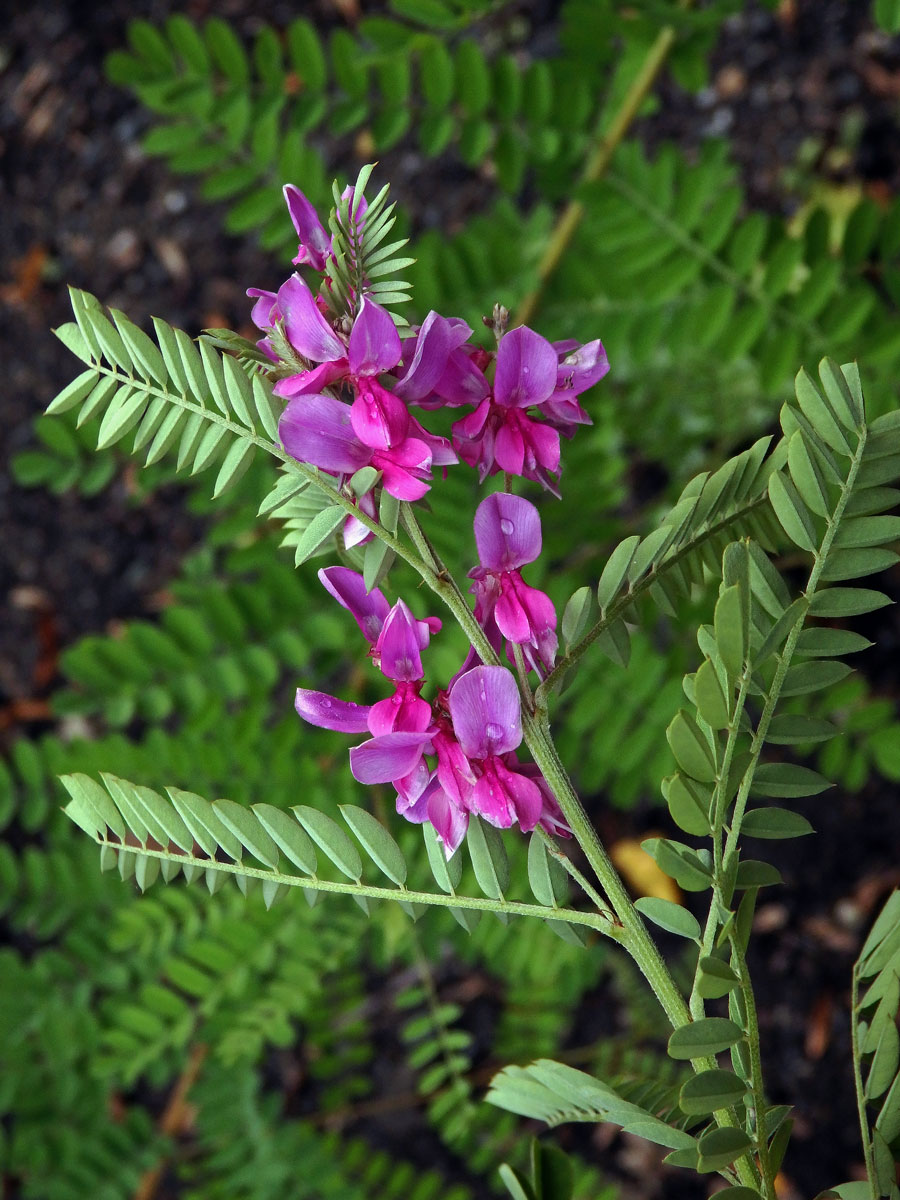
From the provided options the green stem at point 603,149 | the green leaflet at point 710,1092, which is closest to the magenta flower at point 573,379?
the green leaflet at point 710,1092

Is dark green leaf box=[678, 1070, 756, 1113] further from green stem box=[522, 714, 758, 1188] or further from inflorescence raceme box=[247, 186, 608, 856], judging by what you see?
inflorescence raceme box=[247, 186, 608, 856]

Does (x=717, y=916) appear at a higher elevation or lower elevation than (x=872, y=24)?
lower

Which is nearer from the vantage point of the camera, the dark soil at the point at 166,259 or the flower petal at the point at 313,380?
the flower petal at the point at 313,380

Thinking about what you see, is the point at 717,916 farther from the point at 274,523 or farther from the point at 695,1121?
the point at 274,523

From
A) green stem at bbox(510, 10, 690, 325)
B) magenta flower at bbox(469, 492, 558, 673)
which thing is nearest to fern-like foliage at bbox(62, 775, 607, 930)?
magenta flower at bbox(469, 492, 558, 673)

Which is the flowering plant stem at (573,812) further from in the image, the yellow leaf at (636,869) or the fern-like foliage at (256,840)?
the yellow leaf at (636,869)

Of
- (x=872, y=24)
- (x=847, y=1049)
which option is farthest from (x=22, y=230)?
(x=847, y=1049)

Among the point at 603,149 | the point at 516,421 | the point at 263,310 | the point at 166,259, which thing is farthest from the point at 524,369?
the point at 166,259

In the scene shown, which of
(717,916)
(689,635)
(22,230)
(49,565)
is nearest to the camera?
(717,916)
